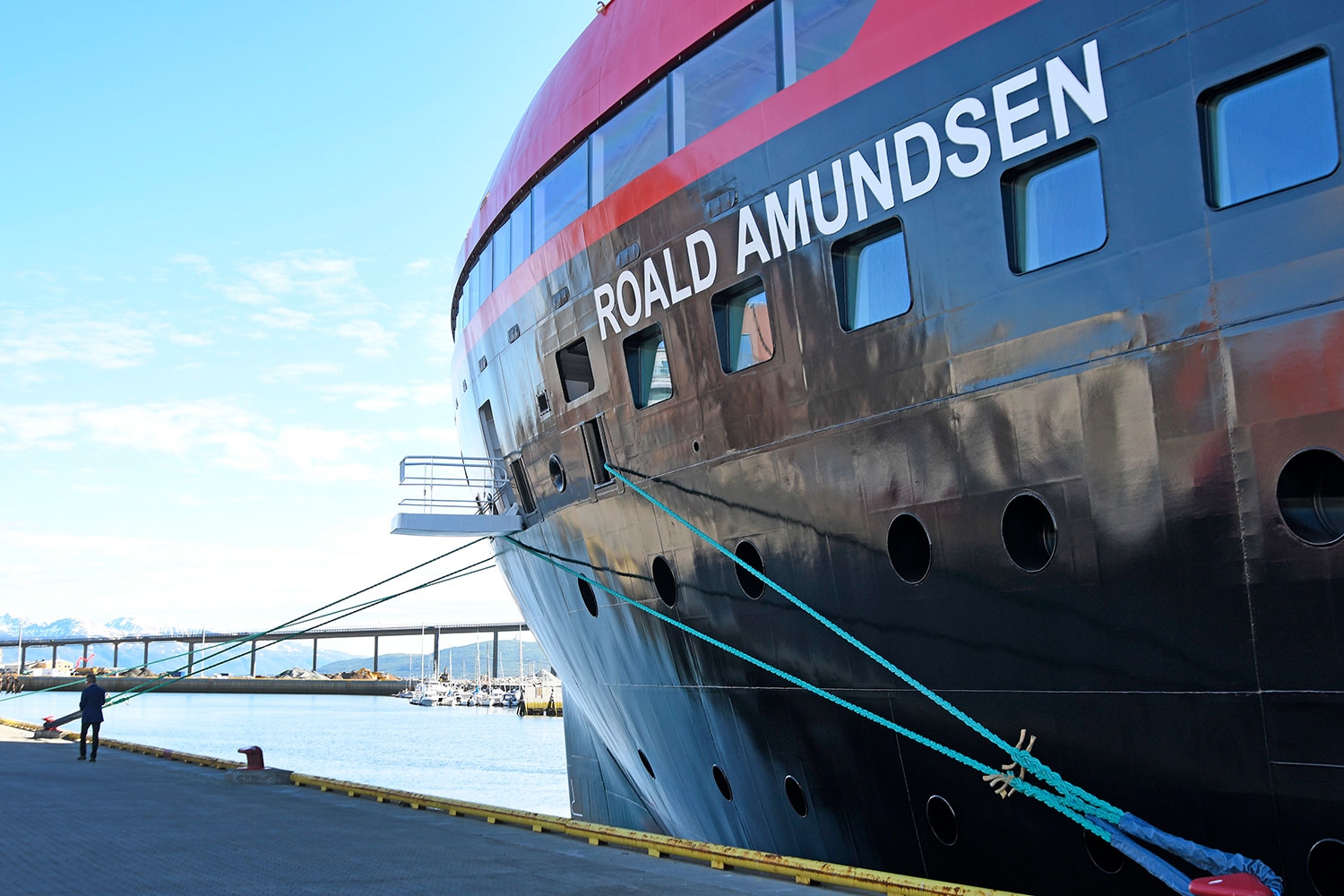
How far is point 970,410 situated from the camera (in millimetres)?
6422

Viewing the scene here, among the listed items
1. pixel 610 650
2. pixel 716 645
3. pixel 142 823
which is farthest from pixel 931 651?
pixel 142 823

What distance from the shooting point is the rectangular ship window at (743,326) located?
25.8 ft

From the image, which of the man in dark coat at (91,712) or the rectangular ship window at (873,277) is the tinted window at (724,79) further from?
the man in dark coat at (91,712)

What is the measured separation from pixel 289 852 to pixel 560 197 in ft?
20.5

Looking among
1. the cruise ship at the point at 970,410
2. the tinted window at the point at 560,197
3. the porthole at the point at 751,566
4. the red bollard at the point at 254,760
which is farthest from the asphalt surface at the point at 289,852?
the tinted window at the point at 560,197

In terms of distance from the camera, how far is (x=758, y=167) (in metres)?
7.72

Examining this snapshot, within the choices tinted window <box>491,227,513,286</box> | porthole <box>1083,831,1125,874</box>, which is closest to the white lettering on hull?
tinted window <box>491,227,513,286</box>

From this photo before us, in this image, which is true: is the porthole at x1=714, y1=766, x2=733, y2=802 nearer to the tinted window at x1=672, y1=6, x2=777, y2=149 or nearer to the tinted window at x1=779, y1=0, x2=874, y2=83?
the tinted window at x1=672, y1=6, x2=777, y2=149

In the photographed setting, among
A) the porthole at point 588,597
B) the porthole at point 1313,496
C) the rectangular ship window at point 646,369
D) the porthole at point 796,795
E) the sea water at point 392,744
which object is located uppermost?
the rectangular ship window at point 646,369

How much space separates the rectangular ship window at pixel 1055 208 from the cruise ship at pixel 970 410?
3 centimetres

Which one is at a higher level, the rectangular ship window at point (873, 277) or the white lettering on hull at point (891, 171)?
the white lettering on hull at point (891, 171)

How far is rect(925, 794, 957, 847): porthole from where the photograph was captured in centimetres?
707

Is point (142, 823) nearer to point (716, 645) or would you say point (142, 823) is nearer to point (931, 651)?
point (716, 645)

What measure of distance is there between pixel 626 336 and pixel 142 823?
5.77 metres
